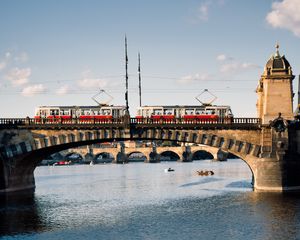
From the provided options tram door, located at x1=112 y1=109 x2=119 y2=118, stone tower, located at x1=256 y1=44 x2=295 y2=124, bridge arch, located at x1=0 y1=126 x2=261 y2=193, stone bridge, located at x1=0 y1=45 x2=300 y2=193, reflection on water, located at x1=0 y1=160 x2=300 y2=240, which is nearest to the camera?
reflection on water, located at x1=0 y1=160 x2=300 y2=240

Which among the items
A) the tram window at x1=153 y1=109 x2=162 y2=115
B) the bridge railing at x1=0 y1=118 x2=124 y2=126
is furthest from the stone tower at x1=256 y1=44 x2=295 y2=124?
the bridge railing at x1=0 y1=118 x2=124 y2=126

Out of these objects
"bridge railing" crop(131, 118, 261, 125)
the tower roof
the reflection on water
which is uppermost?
the tower roof

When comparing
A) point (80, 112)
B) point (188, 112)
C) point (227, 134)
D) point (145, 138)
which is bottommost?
point (145, 138)

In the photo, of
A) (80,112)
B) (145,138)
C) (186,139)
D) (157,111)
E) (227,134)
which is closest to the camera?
(227,134)

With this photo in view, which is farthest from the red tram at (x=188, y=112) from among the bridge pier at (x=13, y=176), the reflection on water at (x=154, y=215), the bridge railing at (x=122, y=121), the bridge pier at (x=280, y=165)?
the bridge pier at (x=13, y=176)

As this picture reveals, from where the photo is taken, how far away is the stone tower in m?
66.7

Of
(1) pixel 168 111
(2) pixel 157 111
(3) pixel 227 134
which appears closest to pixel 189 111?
(1) pixel 168 111

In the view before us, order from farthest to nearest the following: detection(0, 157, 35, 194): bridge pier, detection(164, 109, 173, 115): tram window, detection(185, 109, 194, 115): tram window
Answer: detection(164, 109, 173, 115): tram window → detection(185, 109, 194, 115): tram window → detection(0, 157, 35, 194): bridge pier

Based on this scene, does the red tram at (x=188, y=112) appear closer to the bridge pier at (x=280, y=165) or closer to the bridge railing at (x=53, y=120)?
the bridge railing at (x=53, y=120)

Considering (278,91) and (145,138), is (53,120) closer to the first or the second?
(145,138)

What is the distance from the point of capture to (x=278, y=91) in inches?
2630

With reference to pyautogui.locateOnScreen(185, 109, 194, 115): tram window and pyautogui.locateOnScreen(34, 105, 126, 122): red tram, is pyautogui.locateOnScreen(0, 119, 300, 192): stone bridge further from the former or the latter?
pyautogui.locateOnScreen(185, 109, 194, 115): tram window

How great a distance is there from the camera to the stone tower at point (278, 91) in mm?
66688

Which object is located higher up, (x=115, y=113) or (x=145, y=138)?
(x=115, y=113)
